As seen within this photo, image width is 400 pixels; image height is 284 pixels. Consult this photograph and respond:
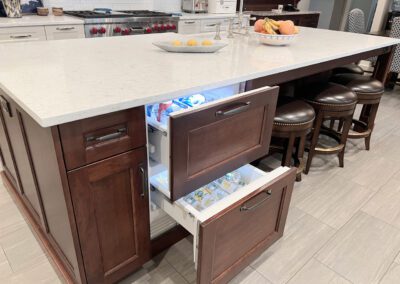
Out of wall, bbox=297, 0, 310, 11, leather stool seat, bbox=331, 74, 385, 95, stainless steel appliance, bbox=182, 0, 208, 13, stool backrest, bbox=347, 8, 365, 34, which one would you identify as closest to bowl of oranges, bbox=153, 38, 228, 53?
A: leather stool seat, bbox=331, 74, 385, 95

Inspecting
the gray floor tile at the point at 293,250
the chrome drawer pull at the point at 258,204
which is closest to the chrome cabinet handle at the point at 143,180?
the chrome drawer pull at the point at 258,204

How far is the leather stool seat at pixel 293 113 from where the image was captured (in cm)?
181

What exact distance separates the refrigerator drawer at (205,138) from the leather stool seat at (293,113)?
0.35 meters

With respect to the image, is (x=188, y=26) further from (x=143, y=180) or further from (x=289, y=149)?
(x=143, y=180)

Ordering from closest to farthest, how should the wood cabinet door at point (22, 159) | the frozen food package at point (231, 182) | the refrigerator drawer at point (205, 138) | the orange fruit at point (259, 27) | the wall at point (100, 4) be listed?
the refrigerator drawer at point (205, 138), the wood cabinet door at point (22, 159), the frozen food package at point (231, 182), the orange fruit at point (259, 27), the wall at point (100, 4)

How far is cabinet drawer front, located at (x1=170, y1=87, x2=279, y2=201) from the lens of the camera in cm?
109

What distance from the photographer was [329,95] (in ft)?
6.89

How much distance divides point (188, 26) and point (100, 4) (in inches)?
41.7

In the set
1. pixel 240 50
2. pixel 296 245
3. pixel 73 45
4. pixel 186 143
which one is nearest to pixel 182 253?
pixel 296 245

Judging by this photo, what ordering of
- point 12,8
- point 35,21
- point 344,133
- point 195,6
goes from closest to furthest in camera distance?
point 344,133
point 35,21
point 12,8
point 195,6

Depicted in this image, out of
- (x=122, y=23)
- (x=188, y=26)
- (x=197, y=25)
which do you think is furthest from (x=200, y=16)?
(x=122, y=23)

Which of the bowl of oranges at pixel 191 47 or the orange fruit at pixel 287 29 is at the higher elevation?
the orange fruit at pixel 287 29

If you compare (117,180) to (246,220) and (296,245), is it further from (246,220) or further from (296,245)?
(296,245)

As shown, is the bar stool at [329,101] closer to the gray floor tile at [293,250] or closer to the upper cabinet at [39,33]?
the gray floor tile at [293,250]
